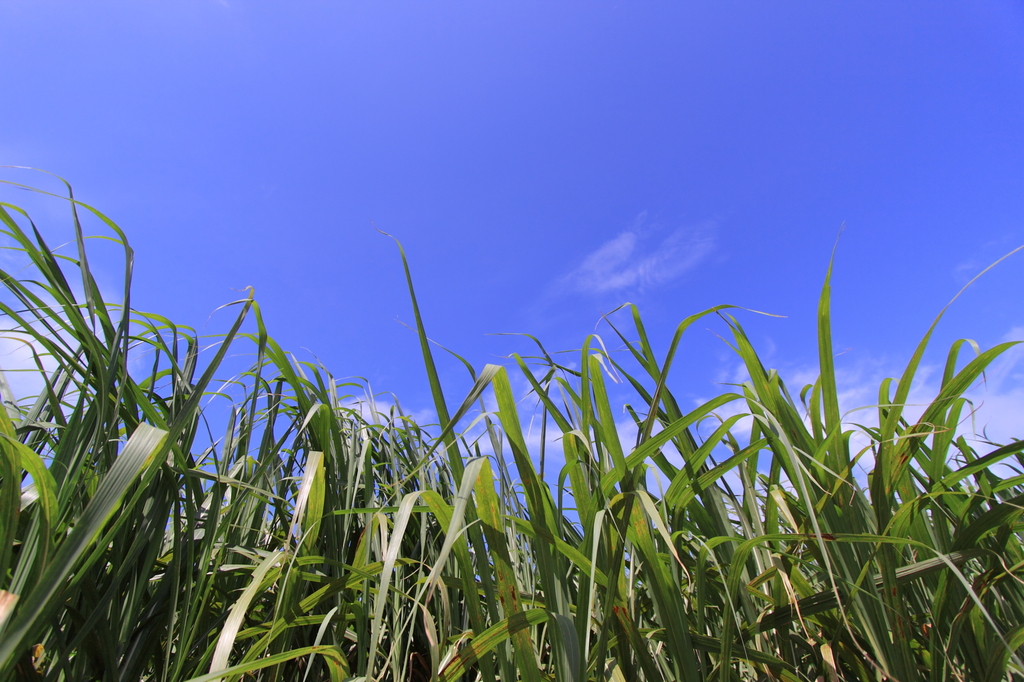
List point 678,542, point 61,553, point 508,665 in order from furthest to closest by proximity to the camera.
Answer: point 678,542 < point 508,665 < point 61,553

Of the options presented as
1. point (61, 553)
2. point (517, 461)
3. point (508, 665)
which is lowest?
point (508, 665)

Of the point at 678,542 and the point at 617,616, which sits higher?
the point at 678,542

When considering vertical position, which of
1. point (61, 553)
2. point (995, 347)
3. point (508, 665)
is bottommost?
point (508, 665)

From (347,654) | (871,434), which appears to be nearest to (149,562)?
(347,654)

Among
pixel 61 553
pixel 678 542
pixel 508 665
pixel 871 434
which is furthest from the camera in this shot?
pixel 678 542

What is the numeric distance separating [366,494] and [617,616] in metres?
0.51

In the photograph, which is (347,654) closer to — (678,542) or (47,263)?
(678,542)

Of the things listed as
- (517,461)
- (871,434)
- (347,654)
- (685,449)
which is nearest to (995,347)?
(871,434)

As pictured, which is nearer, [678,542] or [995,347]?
[995,347]

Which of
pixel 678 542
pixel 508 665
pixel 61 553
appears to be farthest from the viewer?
pixel 678 542

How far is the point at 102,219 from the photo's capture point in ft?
2.63

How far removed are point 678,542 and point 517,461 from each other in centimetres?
41

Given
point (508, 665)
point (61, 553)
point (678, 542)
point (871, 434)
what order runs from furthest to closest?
point (678, 542) < point (871, 434) < point (508, 665) < point (61, 553)

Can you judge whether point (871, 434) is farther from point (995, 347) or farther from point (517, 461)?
point (517, 461)
